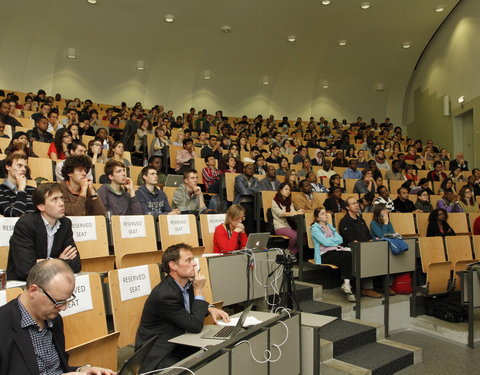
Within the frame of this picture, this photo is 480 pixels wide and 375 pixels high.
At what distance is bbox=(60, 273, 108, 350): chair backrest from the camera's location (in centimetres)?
208

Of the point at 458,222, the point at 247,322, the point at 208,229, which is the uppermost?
the point at 208,229

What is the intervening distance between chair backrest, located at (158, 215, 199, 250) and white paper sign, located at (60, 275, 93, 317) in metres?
1.38

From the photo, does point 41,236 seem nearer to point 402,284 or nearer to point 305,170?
point 402,284

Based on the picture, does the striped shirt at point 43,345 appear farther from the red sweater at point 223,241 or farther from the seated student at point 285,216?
the seated student at point 285,216

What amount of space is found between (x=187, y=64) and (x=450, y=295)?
9696mm

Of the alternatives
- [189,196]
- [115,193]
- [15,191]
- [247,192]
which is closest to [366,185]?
[247,192]

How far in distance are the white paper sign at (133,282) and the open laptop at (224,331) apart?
48 centimetres

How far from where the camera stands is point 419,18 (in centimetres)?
1199

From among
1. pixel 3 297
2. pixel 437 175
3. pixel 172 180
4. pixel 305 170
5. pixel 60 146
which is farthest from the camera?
pixel 437 175

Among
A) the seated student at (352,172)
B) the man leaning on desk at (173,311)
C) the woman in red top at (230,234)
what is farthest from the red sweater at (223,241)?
the seated student at (352,172)

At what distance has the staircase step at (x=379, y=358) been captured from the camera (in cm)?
349

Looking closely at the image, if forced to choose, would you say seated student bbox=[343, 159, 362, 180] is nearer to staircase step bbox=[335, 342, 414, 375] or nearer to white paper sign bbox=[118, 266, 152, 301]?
staircase step bbox=[335, 342, 414, 375]

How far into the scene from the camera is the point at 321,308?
415cm

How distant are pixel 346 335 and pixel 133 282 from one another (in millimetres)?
2001
